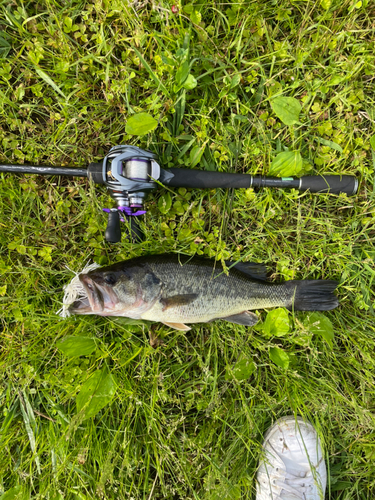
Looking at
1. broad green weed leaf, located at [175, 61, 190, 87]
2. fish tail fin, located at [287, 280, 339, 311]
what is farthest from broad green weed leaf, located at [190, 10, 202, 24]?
fish tail fin, located at [287, 280, 339, 311]

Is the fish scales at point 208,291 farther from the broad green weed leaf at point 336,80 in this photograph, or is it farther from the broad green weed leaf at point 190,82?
the broad green weed leaf at point 336,80

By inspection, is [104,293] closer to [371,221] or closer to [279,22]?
[371,221]

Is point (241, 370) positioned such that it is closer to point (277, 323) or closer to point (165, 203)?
point (277, 323)

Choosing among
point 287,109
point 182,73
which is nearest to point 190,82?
point 182,73

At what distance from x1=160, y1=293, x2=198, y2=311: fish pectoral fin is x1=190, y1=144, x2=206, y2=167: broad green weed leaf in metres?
A: 1.07

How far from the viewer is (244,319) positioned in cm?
244

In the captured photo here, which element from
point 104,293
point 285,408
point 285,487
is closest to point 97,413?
point 104,293

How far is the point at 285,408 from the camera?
2.60 m

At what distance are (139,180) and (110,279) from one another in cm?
74

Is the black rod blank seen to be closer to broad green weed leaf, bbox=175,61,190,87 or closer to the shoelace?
broad green weed leaf, bbox=175,61,190,87

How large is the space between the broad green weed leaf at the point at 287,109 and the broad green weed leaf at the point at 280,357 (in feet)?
6.26

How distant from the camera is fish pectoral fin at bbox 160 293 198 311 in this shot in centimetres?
223

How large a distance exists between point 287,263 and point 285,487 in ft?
6.52

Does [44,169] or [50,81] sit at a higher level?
[50,81]
